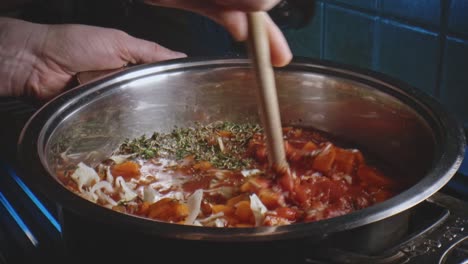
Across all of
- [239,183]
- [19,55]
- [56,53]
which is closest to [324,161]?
[239,183]

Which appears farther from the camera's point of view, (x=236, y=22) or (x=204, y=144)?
(x=204, y=144)

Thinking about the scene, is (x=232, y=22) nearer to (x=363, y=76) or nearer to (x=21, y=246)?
(x=363, y=76)

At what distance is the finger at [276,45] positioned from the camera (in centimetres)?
90

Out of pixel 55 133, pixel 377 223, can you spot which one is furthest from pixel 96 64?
pixel 377 223

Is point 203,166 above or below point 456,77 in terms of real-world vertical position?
below

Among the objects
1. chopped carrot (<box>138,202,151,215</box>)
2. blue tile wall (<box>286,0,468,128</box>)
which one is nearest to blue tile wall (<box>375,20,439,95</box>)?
blue tile wall (<box>286,0,468,128</box>)

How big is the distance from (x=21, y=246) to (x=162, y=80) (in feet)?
1.39

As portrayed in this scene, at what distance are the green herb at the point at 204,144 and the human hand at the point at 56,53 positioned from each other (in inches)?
7.3

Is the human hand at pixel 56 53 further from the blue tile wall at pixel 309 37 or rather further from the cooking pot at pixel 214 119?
the blue tile wall at pixel 309 37

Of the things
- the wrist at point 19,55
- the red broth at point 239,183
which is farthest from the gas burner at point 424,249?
the wrist at point 19,55

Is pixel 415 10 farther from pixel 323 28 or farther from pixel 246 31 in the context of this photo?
pixel 246 31

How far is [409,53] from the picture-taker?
1.26 metres

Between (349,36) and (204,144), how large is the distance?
42 centimetres

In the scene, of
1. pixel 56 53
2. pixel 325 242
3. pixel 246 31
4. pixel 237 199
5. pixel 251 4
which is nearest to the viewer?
pixel 325 242
